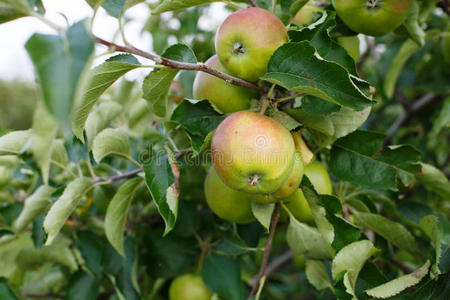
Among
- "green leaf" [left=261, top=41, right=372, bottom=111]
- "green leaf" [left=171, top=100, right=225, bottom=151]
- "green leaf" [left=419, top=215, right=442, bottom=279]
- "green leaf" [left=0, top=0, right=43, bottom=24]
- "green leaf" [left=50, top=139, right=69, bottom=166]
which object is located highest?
"green leaf" [left=0, top=0, right=43, bottom=24]

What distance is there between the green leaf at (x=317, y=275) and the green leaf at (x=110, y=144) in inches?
22.5

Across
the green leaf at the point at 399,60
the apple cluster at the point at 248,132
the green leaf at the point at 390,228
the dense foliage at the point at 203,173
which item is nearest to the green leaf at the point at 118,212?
the dense foliage at the point at 203,173

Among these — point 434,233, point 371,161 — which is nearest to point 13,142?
point 371,161

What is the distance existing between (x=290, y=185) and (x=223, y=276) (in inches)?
18.5

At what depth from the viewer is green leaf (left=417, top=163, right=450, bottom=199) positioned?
42.9 inches

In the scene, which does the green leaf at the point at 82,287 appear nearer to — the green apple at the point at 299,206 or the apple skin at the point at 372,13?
the green apple at the point at 299,206

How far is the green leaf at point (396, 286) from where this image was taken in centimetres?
75

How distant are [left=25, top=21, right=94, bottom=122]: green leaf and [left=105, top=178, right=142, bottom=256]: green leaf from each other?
0.52 meters

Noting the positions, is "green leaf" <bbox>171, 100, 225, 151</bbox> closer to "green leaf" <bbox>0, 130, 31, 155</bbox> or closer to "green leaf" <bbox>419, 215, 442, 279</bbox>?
"green leaf" <bbox>0, 130, 31, 155</bbox>

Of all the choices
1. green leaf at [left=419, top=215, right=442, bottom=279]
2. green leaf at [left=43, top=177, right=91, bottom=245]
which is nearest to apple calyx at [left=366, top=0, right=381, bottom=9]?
green leaf at [left=419, top=215, right=442, bottom=279]

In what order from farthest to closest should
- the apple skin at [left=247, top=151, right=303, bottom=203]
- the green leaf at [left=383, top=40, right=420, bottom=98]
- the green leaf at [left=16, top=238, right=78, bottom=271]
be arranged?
the green leaf at [left=383, top=40, right=420, bottom=98] → the green leaf at [left=16, top=238, right=78, bottom=271] → the apple skin at [left=247, top=151, right=303, bottom=203]

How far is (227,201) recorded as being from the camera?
928mm

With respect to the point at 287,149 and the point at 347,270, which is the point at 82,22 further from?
the point at 347,270

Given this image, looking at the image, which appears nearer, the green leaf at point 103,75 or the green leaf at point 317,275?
the green leaf at point 103,75
